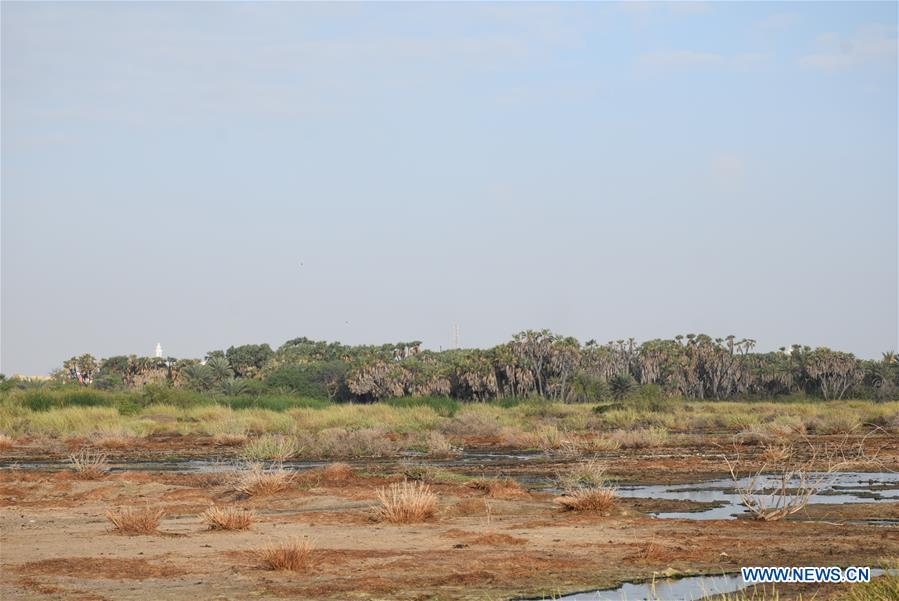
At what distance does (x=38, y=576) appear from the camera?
1530cm

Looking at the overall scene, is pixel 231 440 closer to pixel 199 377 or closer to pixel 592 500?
pixel 592 500

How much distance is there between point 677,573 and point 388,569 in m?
3.84

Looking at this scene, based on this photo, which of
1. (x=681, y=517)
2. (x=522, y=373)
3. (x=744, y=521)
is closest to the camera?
(x=744, y=521)

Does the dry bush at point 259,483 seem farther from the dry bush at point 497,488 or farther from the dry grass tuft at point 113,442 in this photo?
the dry grass tuft at point 113,442

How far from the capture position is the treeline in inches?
3118

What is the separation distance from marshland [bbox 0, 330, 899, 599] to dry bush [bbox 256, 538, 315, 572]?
0.10 feet

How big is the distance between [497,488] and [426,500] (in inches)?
151

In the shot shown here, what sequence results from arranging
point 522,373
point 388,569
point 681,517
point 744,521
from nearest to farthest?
point 388,569
point 744,521
point 681,517
point 522,373

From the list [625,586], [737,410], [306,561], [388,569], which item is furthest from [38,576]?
[737,410]

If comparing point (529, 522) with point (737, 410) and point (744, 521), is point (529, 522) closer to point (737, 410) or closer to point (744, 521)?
point (744, 521)

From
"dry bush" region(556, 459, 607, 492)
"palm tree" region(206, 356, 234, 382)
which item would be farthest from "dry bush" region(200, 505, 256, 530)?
"palm tree" region(206, 356, 234, 382)

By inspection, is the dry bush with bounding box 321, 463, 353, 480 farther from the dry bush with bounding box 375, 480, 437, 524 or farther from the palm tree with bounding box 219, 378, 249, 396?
the palm tree with bounding box 219, 378, 249, 396

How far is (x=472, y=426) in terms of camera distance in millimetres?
51062

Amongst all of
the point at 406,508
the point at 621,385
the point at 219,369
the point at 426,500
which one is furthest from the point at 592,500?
the point at 219,369
